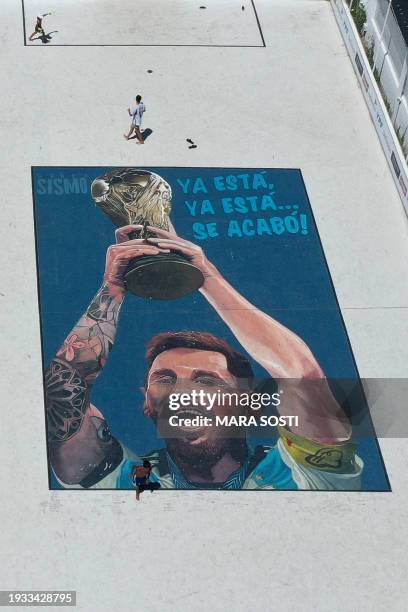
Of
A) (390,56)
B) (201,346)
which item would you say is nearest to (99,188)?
(201,346)

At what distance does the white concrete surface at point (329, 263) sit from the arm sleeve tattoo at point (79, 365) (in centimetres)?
43

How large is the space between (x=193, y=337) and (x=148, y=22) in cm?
1563

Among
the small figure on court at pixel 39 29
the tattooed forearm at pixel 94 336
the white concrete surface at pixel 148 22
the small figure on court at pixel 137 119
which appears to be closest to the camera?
the tattooed forearm at pixel 94 336

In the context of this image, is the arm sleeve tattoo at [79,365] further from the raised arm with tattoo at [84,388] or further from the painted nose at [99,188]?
the painted nose at [99,188]

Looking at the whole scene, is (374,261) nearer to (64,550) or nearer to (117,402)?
(117,402)

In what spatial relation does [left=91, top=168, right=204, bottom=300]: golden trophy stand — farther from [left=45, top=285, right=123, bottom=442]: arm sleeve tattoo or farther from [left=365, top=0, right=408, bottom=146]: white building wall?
[left=365, top=0, right=408, bottom=146]: white building wall

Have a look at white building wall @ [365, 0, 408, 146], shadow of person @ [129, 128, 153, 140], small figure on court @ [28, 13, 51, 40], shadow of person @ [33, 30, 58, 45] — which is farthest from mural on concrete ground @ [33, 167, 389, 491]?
small figure on court @ [28, 13, 51, 40]

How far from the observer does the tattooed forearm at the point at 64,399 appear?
27.5 m

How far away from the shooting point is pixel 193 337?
29.7 m

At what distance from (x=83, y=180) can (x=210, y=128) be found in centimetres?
477

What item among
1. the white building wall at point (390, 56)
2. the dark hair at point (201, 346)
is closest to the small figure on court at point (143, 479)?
the dark hair at point (201, 346)

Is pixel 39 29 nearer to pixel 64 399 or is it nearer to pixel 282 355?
pixel 282 355

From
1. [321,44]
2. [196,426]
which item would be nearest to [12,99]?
[321,44]

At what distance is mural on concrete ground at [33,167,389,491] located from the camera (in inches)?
1075
